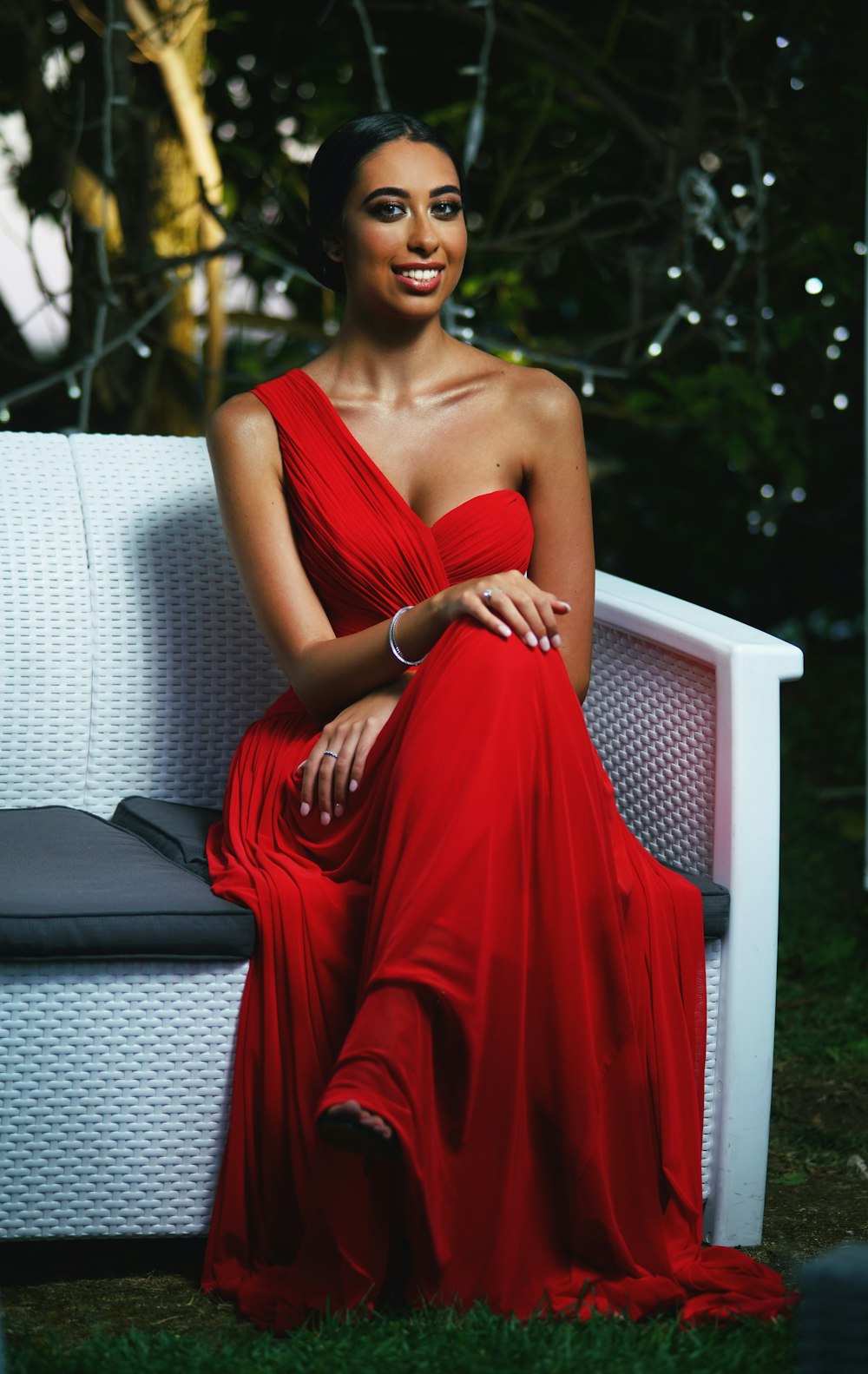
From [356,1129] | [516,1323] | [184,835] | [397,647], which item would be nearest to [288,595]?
[397,647]

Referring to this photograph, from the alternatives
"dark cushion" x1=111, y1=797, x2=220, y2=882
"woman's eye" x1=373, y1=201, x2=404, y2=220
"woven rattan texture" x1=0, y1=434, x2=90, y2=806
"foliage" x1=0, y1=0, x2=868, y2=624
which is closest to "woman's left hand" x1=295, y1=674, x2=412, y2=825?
"dark cushion" x1=111, y1=797, x2=220, y2=882

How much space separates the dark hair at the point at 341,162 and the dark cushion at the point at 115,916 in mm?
967

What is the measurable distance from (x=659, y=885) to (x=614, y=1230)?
16.0 inches

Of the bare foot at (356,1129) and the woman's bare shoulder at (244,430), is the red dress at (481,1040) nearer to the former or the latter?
the bare foot at (356,1129)

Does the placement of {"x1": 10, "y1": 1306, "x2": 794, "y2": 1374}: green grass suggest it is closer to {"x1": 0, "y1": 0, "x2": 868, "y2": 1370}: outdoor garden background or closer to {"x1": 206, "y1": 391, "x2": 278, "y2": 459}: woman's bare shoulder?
{"x1": 206, "y1": 391, "x2": 278, "y2": 459}: woman's bare shoulder

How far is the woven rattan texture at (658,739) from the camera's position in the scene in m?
2.08

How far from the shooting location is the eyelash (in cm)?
225

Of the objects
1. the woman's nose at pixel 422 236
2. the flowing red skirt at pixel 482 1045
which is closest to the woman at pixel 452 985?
the flowing red skirt at pixel 482 1045

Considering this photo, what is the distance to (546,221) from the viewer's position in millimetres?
4715

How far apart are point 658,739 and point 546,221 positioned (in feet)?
9.52

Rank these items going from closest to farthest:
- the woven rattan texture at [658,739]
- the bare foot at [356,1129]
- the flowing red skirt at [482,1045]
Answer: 1. the bare foot at [356,1129]
2. the flowing red skirt at [482,1045]
3. the woven rattan texture at [658,739]

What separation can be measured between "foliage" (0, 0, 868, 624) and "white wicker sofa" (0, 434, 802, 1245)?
125 cm

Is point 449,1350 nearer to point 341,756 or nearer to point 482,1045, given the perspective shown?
point 482,1045

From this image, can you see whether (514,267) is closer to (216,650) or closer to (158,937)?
(216,650)
